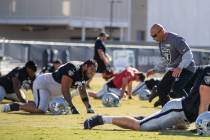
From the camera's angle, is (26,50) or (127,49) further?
(127,49)

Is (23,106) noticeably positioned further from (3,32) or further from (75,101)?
(3,32)

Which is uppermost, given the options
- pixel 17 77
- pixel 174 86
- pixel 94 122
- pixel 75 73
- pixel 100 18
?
pixel 75 73

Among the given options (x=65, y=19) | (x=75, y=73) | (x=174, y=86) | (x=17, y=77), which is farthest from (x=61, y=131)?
(x=65, y=19)

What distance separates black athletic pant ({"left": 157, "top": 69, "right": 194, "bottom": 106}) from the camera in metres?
16.0

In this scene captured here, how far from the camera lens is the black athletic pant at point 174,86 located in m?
16.0

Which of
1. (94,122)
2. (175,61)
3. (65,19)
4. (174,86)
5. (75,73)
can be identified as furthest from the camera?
(65,19)

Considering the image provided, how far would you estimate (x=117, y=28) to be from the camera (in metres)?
67.1

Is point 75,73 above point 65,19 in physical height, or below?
above

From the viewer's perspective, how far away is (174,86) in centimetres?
1616

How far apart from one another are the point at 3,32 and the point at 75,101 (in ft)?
140

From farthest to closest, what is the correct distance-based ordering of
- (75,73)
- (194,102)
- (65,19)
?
(65,19), (75,73), (194,102)

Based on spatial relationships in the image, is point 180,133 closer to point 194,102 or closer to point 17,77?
point 194,102

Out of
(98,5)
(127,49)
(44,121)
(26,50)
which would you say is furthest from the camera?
(98,5)

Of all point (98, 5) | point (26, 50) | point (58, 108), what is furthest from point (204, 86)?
point (98, 5)
